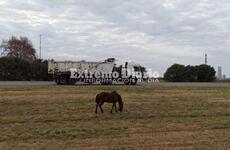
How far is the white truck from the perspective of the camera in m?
53.9

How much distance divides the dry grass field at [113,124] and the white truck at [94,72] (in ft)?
83.7

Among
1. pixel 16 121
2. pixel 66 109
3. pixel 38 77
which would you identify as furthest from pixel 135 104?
pixel 38 77

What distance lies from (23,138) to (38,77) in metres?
59.2

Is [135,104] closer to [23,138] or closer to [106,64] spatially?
[23,138]

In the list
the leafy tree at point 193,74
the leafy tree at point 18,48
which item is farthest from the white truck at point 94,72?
the leafy tree at point 18,48

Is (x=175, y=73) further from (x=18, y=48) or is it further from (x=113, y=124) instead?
(x=113, y=124)

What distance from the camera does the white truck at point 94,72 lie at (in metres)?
53.9

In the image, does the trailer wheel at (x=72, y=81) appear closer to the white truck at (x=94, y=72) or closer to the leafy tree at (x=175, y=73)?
the white truck at (x=94, y=72)

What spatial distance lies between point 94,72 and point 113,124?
36225 mm

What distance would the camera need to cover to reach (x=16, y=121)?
19.5 m

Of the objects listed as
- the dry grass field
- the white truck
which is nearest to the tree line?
the white truck

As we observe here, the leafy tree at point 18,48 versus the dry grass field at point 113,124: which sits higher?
the leafy tree at point 18,48

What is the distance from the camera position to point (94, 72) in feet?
181

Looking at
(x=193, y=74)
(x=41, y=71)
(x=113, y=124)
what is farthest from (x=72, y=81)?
(x=113, y=124)
